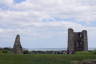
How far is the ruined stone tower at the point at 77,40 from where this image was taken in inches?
1929

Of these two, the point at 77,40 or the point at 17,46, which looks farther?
the point at 77,40

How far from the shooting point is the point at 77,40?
50.8 m

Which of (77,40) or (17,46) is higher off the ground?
(77,40)

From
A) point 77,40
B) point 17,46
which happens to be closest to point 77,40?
point 77,40

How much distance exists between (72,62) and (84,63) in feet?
3.60

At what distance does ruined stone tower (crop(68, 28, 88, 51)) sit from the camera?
49.0 metres

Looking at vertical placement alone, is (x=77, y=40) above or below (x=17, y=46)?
above

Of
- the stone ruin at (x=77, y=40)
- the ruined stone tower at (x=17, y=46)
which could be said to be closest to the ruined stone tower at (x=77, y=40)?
the stone ruin at (x=77, y=40)

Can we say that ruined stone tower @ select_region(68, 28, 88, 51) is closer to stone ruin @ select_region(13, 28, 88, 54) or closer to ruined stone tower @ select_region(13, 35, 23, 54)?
stone ruin @ select_region(13, 28, 88, 54)

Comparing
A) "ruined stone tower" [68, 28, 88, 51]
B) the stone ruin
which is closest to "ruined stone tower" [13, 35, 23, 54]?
the stone ruin

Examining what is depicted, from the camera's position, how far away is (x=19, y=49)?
110ft

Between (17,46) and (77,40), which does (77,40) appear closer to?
(77,40)

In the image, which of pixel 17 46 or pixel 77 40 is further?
pixel 77 40

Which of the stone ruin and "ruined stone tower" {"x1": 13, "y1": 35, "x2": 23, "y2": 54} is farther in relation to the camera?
the stone ruin
